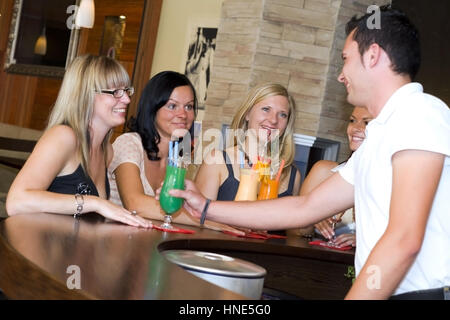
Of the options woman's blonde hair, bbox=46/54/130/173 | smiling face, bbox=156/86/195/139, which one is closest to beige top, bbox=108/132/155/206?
smiling face, bbox=156/86/195/139

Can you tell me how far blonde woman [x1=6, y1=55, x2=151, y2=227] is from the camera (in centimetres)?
236

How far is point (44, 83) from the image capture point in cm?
799

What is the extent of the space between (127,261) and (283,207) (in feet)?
2.27

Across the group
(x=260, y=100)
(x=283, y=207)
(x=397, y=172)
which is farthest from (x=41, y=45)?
(x=397, y=172)

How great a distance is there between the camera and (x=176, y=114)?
347 centimetres

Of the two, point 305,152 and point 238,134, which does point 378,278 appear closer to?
point 238,134

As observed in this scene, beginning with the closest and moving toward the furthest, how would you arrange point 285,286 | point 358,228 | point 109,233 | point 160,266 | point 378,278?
point 378,278, point 160,266, point 358,228, point 109,233, point 285,286

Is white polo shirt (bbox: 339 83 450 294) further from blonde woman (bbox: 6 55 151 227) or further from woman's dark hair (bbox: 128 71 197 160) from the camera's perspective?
woman's dark hair (bbox: 128 71 197 160)

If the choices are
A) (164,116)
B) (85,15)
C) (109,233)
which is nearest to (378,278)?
(109,233)

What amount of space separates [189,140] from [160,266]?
78.4 inches

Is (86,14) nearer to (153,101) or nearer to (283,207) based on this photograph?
(153,101)

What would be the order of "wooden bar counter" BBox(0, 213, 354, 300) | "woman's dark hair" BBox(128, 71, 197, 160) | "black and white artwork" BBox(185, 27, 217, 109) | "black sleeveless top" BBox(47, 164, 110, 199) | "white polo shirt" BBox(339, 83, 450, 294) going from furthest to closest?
"black and white artwork" BBox(185, 27, 217, 109), "woman's dark hair" BBox(128, 71, 197, 160), "black sleeveless top" BBox(47, 164, 110, 199), "white polo shirt" BBox(339, 83, 450, 294), "wooden bar counter" BBox(0, 213, 354, 300)

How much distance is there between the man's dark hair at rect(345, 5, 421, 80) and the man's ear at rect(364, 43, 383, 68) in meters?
0.01

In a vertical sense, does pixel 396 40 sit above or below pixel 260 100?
above
